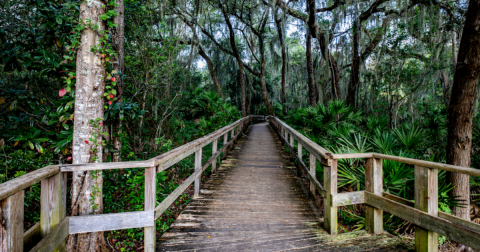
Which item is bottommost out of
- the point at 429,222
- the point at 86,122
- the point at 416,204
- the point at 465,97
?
the point at 429,222

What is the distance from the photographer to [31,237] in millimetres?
1631

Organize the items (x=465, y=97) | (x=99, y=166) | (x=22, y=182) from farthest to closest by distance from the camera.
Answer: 1. (x=465, y=97)
2. (x=99, y=166)
3. (x=22, y=182)

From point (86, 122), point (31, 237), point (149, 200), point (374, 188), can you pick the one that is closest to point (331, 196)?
point (374, 188)

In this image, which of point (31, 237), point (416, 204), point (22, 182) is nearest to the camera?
point (22, 182)

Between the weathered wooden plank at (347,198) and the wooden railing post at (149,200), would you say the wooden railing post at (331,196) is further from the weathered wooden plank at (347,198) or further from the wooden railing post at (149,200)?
the wooden railing post at (149,200)

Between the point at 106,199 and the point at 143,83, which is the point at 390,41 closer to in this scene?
the point at 143,83

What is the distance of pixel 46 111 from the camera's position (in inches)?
127

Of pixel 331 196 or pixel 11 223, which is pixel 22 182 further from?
pixel 331 196

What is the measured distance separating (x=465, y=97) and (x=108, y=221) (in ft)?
16.9

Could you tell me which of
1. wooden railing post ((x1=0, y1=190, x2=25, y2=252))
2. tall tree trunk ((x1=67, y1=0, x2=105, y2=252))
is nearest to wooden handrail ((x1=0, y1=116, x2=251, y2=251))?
wooden railing post ((x1=0, y1=190, x2=25, y2=252))

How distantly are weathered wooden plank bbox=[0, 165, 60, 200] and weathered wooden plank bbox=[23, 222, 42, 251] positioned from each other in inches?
14.5

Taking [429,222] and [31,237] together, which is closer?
[31,237]

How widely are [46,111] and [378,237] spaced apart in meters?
4.68

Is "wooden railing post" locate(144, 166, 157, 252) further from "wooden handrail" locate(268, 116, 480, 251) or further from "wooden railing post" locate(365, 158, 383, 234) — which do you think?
"wooden railing post" locate(365, 158, 383, 234)
